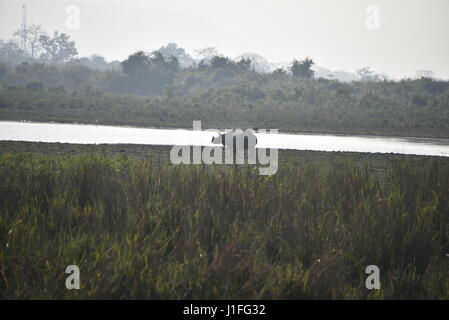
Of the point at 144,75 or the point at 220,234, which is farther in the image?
the point at 144,75

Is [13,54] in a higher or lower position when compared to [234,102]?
higher

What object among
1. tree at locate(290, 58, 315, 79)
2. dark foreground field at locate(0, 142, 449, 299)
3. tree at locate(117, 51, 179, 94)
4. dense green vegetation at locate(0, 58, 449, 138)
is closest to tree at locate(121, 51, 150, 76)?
tree at locate(117, 51, 179, 94)

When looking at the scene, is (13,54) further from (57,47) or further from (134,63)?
(134,63)

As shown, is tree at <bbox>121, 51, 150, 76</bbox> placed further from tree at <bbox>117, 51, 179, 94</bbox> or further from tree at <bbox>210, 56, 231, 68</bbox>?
tree at <bbox>210, 56, 231, 68</bbox>

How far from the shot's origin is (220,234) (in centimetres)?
688

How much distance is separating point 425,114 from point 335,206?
34.9 metres

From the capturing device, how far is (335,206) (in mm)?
8281

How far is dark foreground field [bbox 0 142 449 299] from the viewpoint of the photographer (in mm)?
5516

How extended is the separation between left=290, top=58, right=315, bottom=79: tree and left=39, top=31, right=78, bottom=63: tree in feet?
177

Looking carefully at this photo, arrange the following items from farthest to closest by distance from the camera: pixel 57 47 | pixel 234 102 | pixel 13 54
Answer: pixel 13 54, pixel 57 47, pixel 234 102

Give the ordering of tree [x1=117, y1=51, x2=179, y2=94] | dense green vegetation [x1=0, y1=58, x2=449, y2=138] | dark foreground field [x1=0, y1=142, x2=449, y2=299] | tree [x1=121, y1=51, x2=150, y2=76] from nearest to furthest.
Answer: dark foreground field [x1=0, y1=142, x2=449, y2=299], dense green vegetation [x1=0, y1=58, x2=449, y2=138], tree [x1=117, y1=51, x2=179, y2=94], tree [x1=121, y1=51, x2=150, y2=76]

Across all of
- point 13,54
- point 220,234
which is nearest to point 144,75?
point 220,234

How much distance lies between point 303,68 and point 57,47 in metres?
58.5
